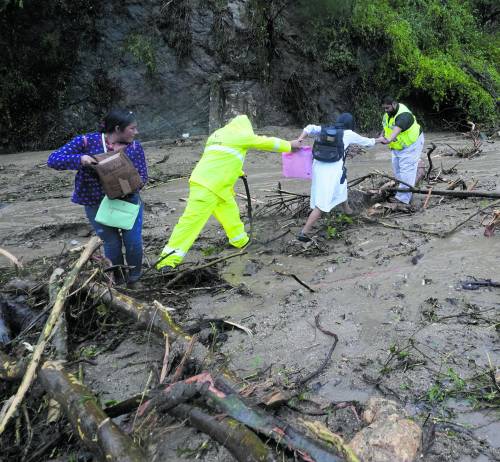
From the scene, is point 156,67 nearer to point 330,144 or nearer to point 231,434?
point 330,144

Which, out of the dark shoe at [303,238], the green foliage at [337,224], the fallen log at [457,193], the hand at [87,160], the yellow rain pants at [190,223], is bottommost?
the green foliage at [337,224]

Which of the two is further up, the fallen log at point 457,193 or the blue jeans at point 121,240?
the blue jeans at point 121,240

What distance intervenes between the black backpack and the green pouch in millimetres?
2475

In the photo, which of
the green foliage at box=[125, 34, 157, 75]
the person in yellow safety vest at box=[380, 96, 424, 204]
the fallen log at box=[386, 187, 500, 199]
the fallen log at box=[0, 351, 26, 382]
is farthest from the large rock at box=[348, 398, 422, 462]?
the green foliage at box=[125, 34, 157, 75]

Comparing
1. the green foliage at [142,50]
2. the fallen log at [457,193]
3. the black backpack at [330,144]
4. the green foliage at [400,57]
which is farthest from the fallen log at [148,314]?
the green foliage at [400,57]

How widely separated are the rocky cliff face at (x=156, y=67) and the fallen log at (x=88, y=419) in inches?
470

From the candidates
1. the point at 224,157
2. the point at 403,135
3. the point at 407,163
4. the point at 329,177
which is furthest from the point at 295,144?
the point at 407,163

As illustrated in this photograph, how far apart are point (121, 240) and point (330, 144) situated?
2691 millimetres

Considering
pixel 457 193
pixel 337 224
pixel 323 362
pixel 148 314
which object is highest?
pixel 148 314

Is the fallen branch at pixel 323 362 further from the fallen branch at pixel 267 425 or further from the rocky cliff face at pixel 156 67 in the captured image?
the rocky cliff face at pixel 156 67

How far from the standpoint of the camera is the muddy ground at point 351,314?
9.07 feet

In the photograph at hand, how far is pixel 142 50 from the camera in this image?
1376 cm

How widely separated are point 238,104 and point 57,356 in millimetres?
12040

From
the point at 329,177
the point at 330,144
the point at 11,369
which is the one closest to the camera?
the point at 11,369
